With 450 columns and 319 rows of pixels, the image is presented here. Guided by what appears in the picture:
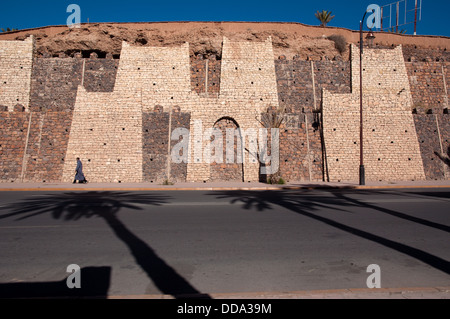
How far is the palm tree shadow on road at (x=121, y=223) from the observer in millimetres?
3877

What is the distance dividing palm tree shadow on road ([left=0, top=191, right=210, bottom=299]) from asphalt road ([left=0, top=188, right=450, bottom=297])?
0.02 meters

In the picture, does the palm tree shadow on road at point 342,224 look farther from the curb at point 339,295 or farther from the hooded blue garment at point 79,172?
the hooded blue garment at point 79,172

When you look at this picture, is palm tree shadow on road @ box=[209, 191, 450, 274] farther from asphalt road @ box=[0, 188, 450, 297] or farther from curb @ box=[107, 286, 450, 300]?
curb @ box=[107, 286, 450, 300]

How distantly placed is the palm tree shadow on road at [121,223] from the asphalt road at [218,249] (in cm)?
2

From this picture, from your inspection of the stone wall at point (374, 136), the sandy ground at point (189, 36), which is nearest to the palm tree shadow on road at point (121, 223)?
the stone wall at point (374, 136)

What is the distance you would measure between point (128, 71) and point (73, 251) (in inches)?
768

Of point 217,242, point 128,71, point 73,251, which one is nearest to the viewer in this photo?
point 73,251

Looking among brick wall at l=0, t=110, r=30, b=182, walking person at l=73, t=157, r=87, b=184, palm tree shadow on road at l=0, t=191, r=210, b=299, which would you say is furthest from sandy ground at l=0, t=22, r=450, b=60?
palm tree shadow on road at l=0, t=191, r=210, b=299

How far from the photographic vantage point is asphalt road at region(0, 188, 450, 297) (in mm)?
3965
